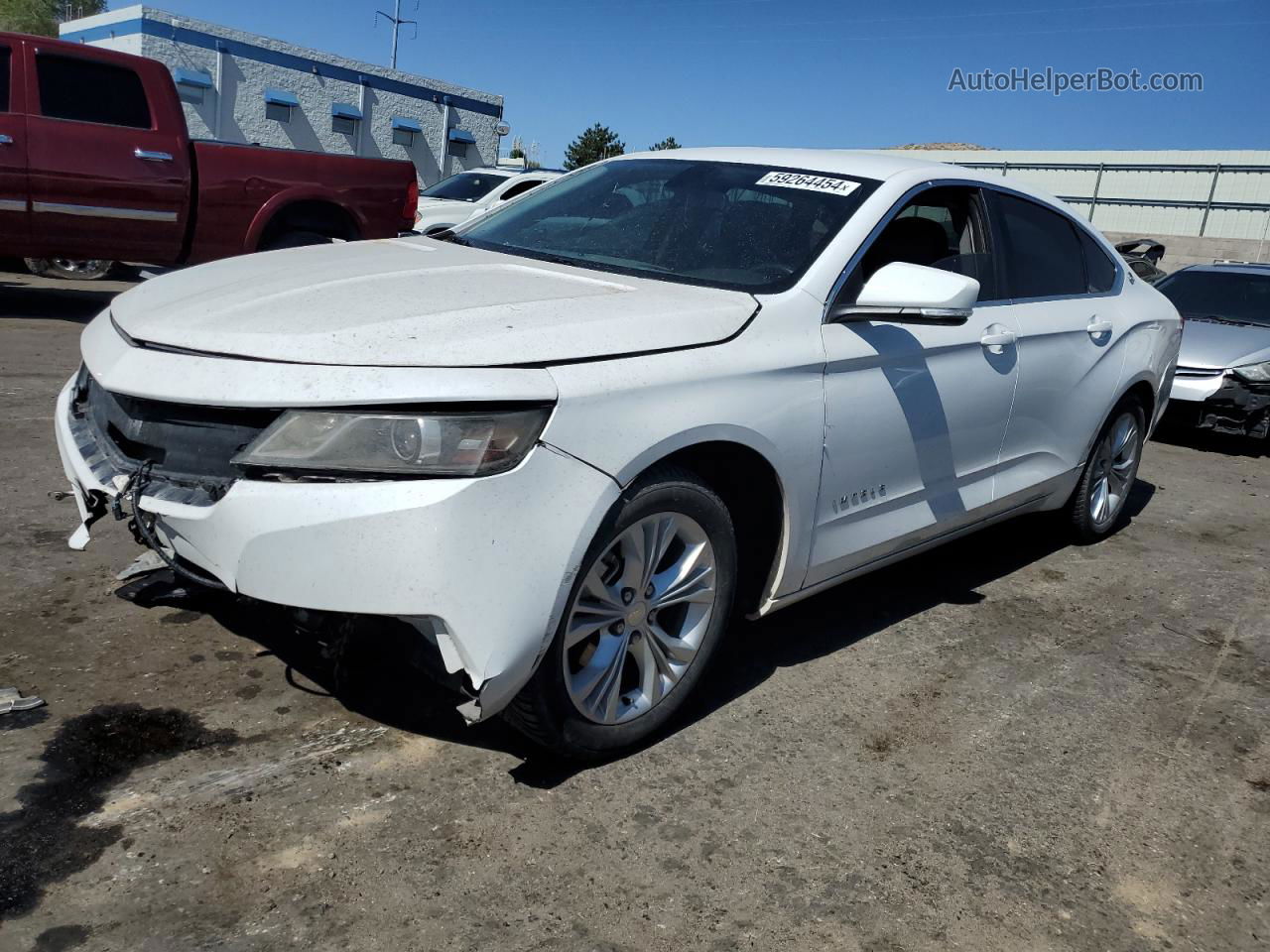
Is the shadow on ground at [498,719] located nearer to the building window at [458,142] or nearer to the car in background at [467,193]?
the car in background at [467,193]

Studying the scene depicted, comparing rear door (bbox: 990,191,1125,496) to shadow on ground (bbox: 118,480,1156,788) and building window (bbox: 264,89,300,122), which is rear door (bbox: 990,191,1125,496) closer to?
shadow on ground (bbox: 118,480,1156,788)

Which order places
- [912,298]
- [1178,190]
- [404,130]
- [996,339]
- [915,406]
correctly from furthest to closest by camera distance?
[404,130] < [1178,190] < [996,339] < [915,406] < [912,298]

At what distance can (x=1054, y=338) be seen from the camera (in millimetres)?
4414

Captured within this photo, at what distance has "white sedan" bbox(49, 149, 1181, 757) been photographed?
2.45m

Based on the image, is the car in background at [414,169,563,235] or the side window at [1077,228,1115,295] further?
the car in background at [414,169,563,235]

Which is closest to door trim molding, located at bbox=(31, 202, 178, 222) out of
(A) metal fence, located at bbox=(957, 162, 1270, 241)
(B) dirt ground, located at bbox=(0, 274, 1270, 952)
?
(B) dirt ground, located at bbox=(0, 274, 1270, 952)

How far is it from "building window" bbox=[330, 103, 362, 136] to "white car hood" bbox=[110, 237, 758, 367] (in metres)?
29.2

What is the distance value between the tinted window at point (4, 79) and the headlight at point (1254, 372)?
9.50m

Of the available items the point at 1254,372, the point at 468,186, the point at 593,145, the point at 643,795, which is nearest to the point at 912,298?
the point at 643,795

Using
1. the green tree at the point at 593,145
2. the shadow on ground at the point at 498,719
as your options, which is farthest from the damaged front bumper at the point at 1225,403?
the green tree at the point at 593,145

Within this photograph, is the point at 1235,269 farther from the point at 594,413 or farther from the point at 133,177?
the point at 133,177

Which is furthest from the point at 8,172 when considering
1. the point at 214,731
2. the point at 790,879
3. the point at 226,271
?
the point at 790,879

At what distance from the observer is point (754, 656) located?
377 centimetres

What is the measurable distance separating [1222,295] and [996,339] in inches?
269
